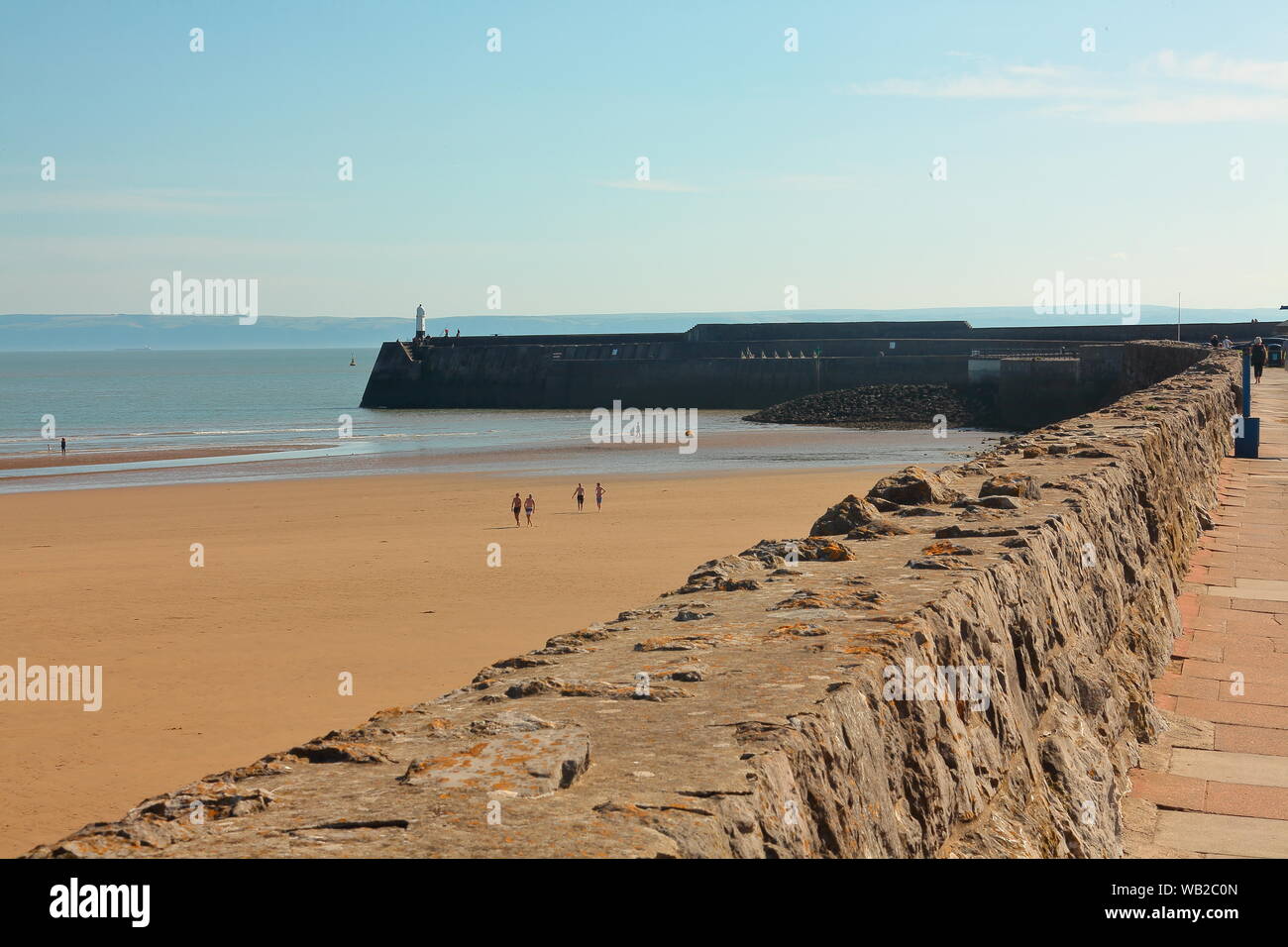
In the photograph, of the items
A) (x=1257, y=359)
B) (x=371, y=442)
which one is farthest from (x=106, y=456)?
(x=1257, y=359)

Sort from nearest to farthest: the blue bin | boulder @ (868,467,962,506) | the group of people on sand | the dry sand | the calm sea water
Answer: boulder @ (868,467,962,506)
the dry sand
the blue bin
the group of people on sand
the calm sea water

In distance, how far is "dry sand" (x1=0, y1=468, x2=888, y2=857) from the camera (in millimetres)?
10570

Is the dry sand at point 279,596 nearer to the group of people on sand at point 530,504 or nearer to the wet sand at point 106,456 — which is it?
the group of people on sand at point 530,504

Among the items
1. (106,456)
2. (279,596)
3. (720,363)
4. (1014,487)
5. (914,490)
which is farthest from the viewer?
(720,363)

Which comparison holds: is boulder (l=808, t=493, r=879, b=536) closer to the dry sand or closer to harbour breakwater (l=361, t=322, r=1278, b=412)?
the dry sand

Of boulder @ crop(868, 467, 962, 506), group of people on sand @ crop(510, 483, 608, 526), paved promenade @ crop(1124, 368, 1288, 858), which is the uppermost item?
boulder @ crop(868, 467, 962, 506)

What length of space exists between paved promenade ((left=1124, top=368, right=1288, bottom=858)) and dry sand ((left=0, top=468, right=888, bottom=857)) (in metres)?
6.87

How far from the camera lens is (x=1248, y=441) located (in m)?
16.0

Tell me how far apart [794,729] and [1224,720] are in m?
3.78

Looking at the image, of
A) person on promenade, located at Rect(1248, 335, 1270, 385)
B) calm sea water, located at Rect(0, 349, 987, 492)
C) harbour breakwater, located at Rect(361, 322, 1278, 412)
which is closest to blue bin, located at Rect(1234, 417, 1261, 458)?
person on promenade, located at Rect(1248, 335, 1270, 385)

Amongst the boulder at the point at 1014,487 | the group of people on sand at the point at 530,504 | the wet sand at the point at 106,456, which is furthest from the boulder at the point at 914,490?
the wet sand at the point at 106,456

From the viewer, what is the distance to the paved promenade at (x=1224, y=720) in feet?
14.2

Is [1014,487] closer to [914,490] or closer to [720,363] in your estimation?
[914,490]
